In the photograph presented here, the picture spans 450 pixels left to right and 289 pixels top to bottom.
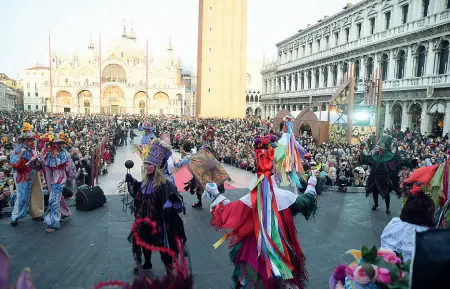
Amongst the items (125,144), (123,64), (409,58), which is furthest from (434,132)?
(123,64)

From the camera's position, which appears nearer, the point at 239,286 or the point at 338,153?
the point at 239,286

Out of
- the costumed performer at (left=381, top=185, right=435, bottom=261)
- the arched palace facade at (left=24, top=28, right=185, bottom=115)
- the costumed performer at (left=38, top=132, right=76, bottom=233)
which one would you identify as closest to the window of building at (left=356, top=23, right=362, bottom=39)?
the costumed performer at (left=38, top=132, right=76, bottom=233)

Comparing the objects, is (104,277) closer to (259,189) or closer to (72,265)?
(72,265)

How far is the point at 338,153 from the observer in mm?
14352

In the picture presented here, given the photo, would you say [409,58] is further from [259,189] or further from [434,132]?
[259,189]

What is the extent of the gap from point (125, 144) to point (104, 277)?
21.5 m

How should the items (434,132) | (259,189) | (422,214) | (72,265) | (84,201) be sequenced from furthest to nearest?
(434,132) → (84,201) → (72,265) → (259,189) → (422,214)

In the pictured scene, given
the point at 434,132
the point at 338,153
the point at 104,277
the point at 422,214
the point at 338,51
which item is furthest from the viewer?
the point at 338,51

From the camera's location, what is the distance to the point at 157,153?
4711 millimetres

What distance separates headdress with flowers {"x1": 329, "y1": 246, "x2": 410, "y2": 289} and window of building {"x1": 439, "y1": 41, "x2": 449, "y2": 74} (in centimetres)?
2567

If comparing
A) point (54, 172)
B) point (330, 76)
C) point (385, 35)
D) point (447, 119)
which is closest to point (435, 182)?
point (54, 172)

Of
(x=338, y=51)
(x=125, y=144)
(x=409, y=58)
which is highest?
(x=338, y=51)

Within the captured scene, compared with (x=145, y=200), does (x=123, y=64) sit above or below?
above

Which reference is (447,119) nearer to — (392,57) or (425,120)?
(425,120)
